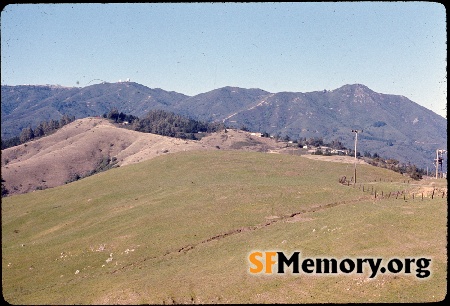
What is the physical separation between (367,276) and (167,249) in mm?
25268

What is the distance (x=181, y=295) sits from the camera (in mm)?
32031

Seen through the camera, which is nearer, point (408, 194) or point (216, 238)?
point (216, 238)

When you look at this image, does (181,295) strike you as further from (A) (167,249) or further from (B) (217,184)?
(B) (217,184)

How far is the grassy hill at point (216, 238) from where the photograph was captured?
104 ft

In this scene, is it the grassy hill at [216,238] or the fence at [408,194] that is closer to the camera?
the grassy hill at [216,238]

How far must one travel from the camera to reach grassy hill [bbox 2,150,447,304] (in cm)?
3175

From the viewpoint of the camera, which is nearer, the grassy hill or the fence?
the grassy hill

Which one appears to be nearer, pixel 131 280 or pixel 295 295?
pixel 295 295

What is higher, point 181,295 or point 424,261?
point 424,261

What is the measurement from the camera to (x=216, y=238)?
50.4 m

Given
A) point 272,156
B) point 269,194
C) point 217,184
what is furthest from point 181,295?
point 272,156

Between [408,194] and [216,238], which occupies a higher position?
[408,194]

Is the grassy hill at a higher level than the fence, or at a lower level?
lower

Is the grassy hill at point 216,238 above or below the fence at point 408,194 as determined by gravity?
below
